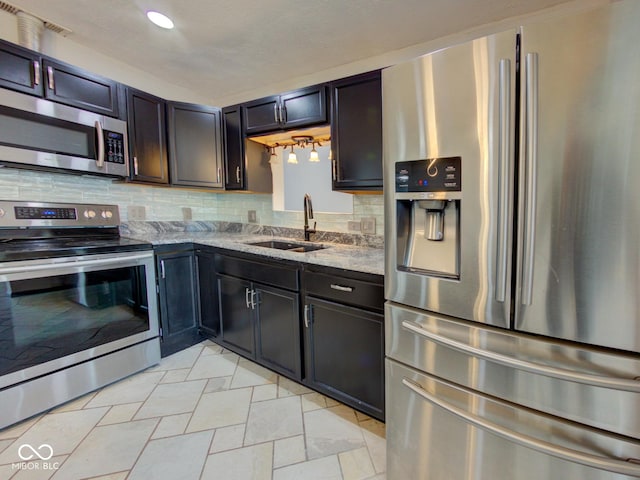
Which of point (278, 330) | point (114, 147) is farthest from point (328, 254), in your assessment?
point (114, 147)

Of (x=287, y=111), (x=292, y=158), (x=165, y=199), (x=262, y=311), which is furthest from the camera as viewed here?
(x=165, y=199)

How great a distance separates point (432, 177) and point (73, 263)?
6.94 ft

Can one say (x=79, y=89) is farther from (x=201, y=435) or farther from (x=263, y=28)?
(x=201, y=435)

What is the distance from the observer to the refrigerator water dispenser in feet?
3.63

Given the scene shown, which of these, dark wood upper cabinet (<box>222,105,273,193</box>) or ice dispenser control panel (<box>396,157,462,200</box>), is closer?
ice dispenser control panel (<box>396,157,462,200</box>)

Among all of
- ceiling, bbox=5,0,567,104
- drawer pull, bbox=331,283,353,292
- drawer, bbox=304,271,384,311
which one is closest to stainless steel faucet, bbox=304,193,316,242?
drawer, bbox=304,271,384,311

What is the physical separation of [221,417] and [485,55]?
7.08ft

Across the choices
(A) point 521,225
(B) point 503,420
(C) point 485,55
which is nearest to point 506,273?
(A) point 521,225

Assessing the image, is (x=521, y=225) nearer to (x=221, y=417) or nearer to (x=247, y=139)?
(x=221, y=417)

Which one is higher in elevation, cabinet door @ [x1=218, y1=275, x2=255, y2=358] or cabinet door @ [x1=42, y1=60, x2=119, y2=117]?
cabinet door @ [x1=42, y1=60, x2=119, y2=117]

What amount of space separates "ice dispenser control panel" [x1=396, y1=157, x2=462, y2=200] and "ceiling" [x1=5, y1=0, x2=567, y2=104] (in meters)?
1.24

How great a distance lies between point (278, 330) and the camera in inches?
82.7

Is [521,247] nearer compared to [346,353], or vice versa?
[521,247]

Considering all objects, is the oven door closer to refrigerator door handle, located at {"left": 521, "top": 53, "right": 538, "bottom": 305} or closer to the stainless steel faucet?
the stainless steel faucet
